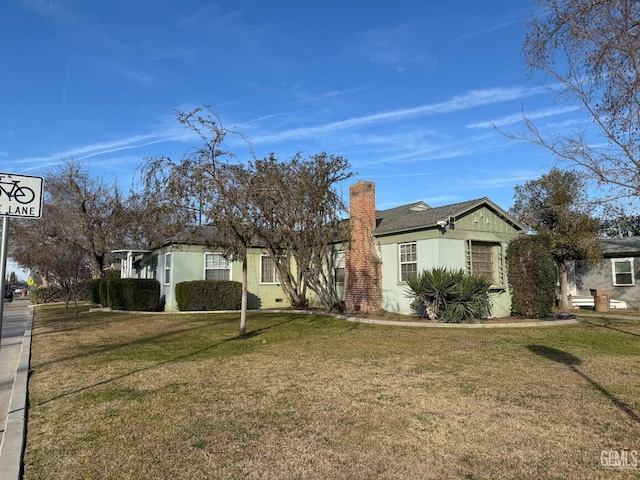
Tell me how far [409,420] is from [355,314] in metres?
11.2

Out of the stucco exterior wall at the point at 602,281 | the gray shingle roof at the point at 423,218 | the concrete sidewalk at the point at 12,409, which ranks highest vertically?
the gray shingle roof at the point at 423,218

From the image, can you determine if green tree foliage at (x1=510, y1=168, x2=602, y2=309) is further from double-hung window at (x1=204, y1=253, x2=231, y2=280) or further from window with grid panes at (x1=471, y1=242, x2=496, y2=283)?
double-hung window at (x1=204, y1=253, x2=231, y2=280)

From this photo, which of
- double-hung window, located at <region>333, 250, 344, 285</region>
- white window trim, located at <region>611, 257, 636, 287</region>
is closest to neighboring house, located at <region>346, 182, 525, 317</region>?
double-hung window, located at <region>333, 250, 344, 285</region>

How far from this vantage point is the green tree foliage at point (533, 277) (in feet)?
47.0

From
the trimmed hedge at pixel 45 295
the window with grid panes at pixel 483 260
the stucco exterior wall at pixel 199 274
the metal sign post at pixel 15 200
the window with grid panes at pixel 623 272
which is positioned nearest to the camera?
the metal sign post at pixel 15 200

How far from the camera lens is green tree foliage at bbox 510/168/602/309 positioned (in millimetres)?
19156

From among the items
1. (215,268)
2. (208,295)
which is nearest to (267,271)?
(215,268)

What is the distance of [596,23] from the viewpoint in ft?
23.2

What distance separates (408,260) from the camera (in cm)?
1569

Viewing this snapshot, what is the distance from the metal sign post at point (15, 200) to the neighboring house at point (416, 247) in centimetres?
1161

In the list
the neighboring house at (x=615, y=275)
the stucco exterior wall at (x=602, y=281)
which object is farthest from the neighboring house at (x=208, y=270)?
the stucco exterior wall at (x=602, y=281)

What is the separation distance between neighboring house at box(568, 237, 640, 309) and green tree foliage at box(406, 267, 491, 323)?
32.8 feet

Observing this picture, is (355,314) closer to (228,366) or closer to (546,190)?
(228,366)

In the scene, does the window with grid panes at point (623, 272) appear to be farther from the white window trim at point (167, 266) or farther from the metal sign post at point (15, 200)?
the metal sign post at point (15, 200)
